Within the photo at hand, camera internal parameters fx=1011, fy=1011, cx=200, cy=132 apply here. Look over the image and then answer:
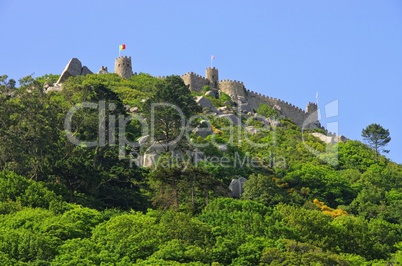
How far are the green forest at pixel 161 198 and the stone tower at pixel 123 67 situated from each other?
79.9 feet

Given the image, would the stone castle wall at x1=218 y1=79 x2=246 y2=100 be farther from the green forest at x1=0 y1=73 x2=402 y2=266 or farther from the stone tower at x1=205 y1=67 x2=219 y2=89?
the green forest at x1=0 y1=73 x2=402 y2=266

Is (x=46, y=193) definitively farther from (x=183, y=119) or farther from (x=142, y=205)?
(x=183, y=119)

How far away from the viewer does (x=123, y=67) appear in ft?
318

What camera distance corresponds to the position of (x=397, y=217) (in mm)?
60531

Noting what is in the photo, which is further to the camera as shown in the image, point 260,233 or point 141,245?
point 260,233

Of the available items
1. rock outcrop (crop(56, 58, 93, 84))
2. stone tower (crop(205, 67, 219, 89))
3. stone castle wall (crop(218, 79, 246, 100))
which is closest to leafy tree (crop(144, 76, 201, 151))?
rock outcrop (crop(56, 58, 93, 84))

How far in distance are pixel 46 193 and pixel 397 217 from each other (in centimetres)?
2211

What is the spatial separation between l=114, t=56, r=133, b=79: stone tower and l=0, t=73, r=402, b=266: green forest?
79.9 ft

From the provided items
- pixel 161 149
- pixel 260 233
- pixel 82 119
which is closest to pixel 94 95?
pixel 82 119

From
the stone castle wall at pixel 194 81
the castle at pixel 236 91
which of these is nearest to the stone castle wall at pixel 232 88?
the castle at pixel 236 91

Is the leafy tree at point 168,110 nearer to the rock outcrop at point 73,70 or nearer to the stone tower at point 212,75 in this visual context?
the rock outcrop at point 73,70

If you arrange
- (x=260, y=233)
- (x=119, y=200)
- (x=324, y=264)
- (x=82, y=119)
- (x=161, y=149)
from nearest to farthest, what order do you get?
(x=324, y=264) → (x=260, y=233) → (x=119, y=200) → (x=82, y=119) → (x=161, y=149)

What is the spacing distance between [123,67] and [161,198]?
46366 mm

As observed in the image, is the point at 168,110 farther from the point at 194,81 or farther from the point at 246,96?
the point at 246,96
